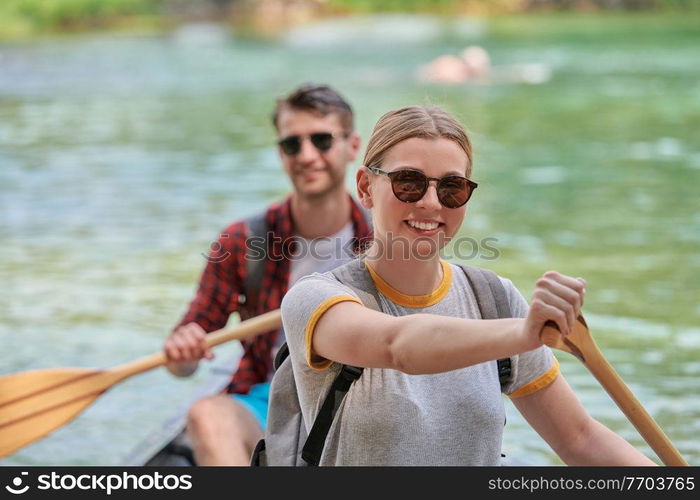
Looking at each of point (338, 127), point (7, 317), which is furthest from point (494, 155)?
point (338, 127)

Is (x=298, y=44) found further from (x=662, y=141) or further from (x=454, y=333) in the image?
(x=454, y=333)

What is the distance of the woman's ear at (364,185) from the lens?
6.79 feet

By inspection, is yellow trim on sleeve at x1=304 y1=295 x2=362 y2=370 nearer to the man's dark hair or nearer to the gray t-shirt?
the gray t-shirt

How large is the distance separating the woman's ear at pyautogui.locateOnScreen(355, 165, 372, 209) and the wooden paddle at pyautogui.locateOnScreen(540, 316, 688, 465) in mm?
464

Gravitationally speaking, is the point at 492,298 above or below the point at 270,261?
below

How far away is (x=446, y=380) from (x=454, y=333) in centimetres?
23

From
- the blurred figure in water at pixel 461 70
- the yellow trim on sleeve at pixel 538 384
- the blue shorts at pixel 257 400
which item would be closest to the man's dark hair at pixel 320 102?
the blue shorts at pixel 257 400

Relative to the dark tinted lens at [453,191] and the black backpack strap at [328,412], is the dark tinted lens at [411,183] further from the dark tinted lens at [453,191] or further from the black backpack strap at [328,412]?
the black backpack strap at [328,412]

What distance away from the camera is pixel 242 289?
3.41 m

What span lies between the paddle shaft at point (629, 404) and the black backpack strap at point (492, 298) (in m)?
0.14

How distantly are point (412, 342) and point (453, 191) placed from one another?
0.34 m

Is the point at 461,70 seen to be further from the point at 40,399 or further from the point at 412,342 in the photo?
the point at 412,342

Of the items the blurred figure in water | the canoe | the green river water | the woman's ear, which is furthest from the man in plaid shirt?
the blurred figure in water

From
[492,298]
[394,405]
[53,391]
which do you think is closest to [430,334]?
[394,405]
